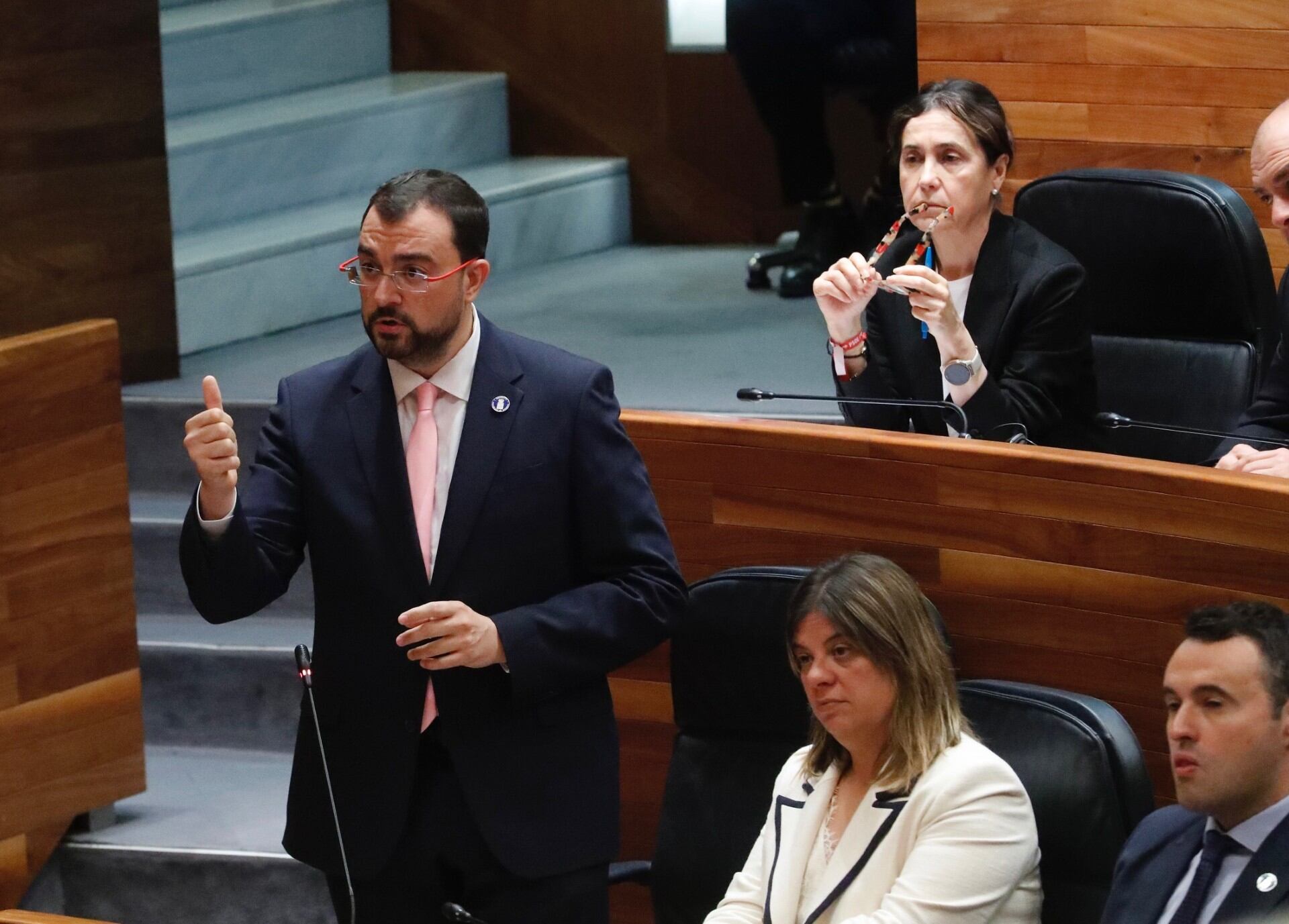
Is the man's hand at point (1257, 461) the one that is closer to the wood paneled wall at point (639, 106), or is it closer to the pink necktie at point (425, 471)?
the pink necktie at point (425, 471)

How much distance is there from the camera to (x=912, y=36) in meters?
3.75

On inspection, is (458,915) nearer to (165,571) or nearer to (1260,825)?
(1260,825)

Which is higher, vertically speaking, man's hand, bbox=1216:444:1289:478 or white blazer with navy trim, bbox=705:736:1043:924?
man's hand, bbox=1216:444:1289:478

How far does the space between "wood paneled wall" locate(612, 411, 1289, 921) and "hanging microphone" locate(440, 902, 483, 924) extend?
494 mm

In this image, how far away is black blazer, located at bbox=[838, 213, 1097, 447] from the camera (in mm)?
1964

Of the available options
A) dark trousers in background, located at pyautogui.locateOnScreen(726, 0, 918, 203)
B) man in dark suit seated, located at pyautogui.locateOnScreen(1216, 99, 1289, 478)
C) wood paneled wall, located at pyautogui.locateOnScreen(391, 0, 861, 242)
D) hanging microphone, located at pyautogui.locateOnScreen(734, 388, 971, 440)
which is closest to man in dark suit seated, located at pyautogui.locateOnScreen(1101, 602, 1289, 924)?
man in dark suit seated, located at pyautogui.locateOnScreen(1216, 99, 1289, 478)

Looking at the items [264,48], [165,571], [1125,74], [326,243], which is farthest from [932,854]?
[264,48]

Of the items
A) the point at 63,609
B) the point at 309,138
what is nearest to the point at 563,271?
the point at 309,138

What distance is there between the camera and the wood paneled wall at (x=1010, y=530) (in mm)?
1598

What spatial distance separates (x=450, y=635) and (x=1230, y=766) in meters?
0.54

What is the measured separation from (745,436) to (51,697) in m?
0.90

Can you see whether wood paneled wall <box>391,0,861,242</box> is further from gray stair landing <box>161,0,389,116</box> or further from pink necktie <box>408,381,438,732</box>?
pink necktie <box>408,381,438,732</box>

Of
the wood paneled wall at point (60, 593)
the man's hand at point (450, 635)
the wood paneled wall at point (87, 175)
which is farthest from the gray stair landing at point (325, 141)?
the man's hand at point (450, 635)

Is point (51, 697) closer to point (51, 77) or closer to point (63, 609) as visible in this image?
point (63, 609)
